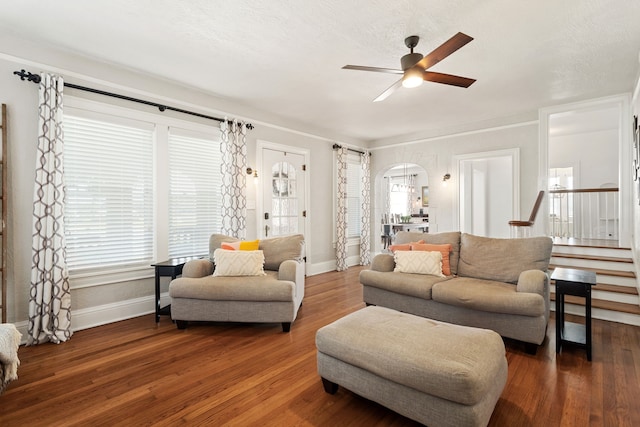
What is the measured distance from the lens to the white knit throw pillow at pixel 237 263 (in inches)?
137

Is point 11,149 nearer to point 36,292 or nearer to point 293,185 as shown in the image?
point 36,292

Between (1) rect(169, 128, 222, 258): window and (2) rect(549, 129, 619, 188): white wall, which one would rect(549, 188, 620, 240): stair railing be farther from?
(1) rect(169, 128, 222, 258): window

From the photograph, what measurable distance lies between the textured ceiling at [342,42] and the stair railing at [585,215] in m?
3.15

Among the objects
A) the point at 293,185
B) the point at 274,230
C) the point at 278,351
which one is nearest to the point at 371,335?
the point at 278,351

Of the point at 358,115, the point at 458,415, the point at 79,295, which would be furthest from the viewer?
the point at 358,115

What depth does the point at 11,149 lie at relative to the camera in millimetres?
2957

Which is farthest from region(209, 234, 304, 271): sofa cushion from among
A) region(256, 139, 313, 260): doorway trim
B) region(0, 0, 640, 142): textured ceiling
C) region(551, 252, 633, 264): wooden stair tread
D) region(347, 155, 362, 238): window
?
region(551, 252, 633, 264): wooden stair tread

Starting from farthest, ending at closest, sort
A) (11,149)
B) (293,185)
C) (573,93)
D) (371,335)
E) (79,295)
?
(293,185)
(573,93)
(79,295)
(11,149)
(371,335)

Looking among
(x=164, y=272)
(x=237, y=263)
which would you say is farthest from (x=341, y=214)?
(x=164, y=272)

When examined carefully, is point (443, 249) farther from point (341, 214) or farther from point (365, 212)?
point (365, 212)

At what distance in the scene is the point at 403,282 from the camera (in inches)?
137

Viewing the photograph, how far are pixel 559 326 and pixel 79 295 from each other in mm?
4610

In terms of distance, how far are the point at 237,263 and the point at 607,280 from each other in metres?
4.46

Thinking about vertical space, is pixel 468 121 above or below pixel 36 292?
above
